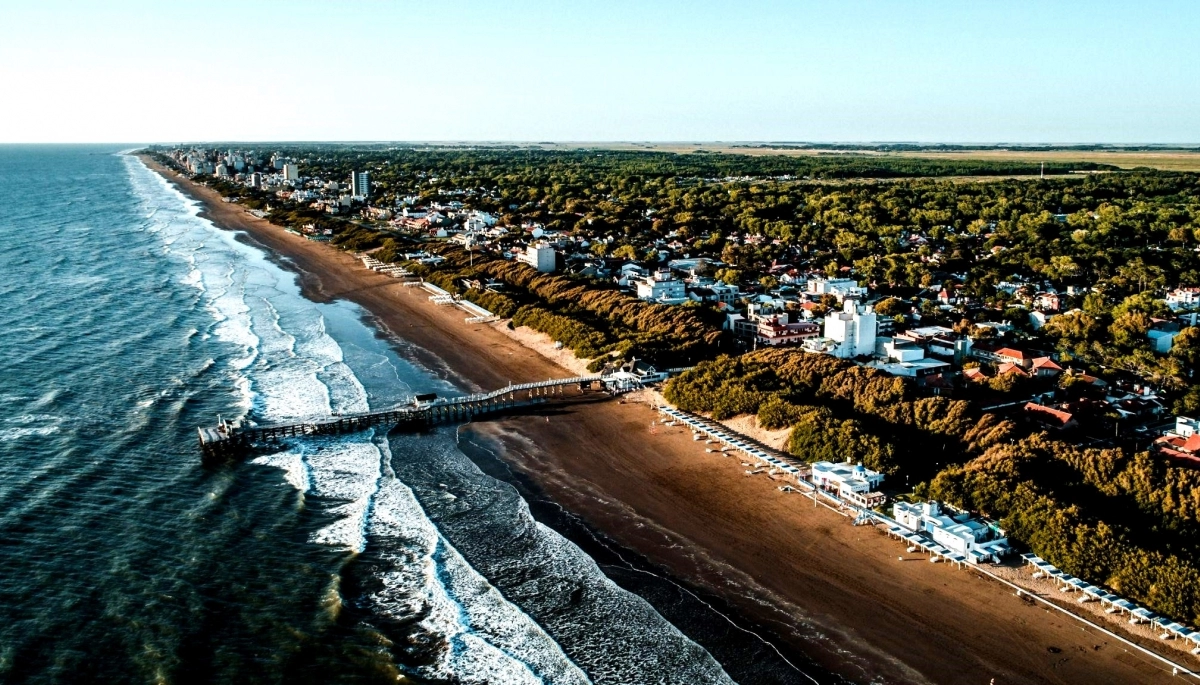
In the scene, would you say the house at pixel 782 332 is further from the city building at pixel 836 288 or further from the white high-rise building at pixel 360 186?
the white high-rise building at pixel 360 186

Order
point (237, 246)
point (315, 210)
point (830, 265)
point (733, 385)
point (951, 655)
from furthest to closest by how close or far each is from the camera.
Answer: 1. point (315, 210)
2. point (237, 246)
3. point (830, 265)
4. point (733, 385)
5. point (951, 655)

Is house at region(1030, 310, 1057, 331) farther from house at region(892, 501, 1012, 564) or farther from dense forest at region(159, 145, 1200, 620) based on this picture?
house at region(892, 501, 1012, 564)

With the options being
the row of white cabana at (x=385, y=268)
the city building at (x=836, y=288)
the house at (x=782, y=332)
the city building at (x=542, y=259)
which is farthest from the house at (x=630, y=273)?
the row of white cabana at (x=385, y=268)

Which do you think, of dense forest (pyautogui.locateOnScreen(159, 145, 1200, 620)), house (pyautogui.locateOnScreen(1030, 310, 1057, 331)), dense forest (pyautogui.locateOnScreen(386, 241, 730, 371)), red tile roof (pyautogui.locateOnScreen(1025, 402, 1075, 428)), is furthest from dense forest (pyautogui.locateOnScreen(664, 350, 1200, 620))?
house (pyautogui.locateOnScreen(1030, 310, 1057, 331))

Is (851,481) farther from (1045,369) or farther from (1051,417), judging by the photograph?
(1045,369)

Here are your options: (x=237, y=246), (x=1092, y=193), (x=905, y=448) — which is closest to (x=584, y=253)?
(x=237, y=246)

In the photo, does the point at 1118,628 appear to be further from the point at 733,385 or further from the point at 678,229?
the point at 678,229

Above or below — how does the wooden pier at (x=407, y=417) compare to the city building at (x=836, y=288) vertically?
below
